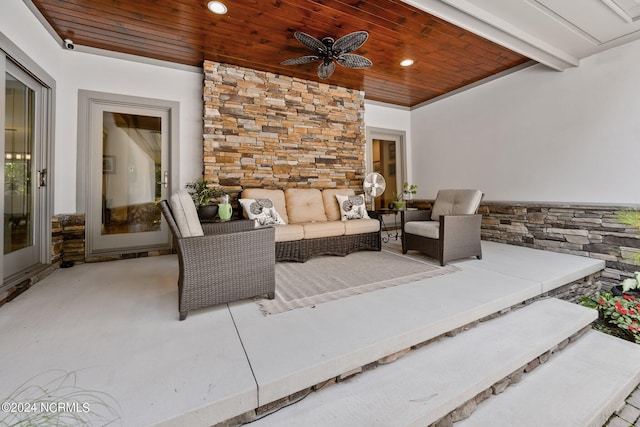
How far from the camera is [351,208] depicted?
3822 mm

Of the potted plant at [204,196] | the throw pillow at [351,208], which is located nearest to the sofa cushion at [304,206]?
the throw pillow at [351,208]

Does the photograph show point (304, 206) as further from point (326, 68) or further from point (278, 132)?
point (326, 68)

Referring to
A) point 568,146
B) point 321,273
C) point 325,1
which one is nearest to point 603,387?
point 321,273

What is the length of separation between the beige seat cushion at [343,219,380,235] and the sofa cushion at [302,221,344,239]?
3.8 inches

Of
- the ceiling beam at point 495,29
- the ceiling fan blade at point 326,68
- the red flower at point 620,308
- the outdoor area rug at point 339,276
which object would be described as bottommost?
the red flower at point 620,308

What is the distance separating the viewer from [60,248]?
3033mm

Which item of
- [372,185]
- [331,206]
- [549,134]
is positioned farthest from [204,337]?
[549,134]

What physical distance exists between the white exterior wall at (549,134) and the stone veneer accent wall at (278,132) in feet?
6.21

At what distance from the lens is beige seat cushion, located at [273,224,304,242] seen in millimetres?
3027

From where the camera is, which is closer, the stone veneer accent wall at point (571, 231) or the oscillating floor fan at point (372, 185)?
the stone veneer accent wall at point (571, 231)

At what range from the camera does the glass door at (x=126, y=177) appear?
3.34 metres

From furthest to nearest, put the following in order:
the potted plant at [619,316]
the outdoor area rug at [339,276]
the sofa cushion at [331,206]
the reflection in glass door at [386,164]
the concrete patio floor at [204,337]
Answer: the reflection in glass door at [386,164] < the sofa cushion at [331,206] < the potted plant at [619,316] < the outdoor area rug at [339,276] < the concrete patio floor at [204,337]

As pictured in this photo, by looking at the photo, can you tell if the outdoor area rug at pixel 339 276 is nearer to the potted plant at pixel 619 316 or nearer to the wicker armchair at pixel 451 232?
the wicker armchair at pixel 451 232

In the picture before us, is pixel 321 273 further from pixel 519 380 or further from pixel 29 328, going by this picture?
pixel 29 328
